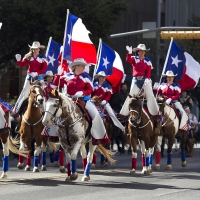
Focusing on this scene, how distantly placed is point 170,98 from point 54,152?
3.71 metres

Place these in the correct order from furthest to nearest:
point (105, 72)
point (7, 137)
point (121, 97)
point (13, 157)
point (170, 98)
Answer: point (121, 97), point (13, 157), point (105, 72), point (170, 98), point (7, 137)

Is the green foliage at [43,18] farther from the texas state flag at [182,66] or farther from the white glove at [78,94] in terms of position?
the white glove at [78,94]

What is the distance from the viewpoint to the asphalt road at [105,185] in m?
15.2

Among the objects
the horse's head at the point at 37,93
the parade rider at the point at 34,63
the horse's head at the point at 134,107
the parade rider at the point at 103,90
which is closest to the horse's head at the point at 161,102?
the parade rider at the point at 103,90

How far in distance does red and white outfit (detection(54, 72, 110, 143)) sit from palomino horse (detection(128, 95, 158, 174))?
7.14 feet

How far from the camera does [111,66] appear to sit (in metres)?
25.5

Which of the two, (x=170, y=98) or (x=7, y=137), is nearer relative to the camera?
(x=7, y=137)

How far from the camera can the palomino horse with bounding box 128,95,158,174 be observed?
66.2 ft

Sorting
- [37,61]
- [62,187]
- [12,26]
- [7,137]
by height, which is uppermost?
[12,26]

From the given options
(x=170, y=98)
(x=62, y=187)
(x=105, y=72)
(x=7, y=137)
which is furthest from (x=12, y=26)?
(x=62, y=187)

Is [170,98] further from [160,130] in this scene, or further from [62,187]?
[62,187]

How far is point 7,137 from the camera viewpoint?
18.6 meters

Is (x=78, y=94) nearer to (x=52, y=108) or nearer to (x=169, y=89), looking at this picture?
(x=52, y=108)

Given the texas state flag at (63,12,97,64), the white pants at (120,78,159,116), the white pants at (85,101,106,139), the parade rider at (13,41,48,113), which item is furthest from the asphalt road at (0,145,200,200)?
the texas state flag at (63,12,97,64)
